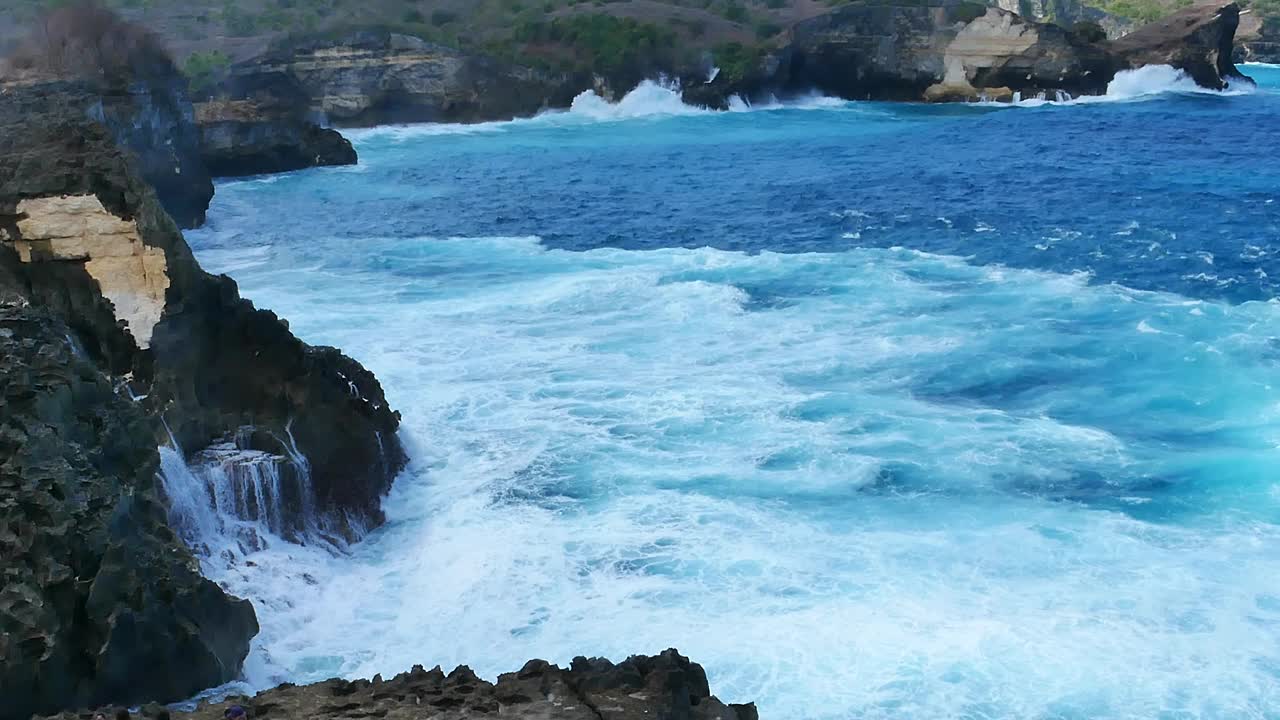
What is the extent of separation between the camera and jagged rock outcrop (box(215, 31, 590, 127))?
7106cm

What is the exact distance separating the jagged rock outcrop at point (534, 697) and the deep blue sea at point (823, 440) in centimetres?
363

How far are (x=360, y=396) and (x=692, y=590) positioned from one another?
6557 mm

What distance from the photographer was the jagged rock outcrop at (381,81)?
2798 inches

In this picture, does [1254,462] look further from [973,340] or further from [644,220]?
[644,220]

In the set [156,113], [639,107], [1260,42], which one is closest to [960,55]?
[639,107]

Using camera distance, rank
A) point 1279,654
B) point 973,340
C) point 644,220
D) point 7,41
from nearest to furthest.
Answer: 1. point 1279,654
2. point 973,340
3. point 644,220
4. point 7,41

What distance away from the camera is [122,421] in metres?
15.4

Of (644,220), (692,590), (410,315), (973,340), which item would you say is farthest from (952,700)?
(644,220)

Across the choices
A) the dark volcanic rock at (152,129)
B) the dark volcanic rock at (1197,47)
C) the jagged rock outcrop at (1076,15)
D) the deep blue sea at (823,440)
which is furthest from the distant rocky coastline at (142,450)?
the jagged rock outcrop at (1076,15)

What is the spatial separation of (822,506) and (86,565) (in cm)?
956

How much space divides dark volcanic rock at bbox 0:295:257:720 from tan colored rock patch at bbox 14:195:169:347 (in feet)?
9.56

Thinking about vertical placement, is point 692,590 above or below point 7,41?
below

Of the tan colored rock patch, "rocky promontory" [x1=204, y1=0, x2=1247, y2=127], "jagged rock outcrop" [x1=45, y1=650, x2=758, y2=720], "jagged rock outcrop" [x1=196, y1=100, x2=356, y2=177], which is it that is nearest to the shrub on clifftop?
"jagged rock outcrop" [x1=196, y1=100, x2=356, y2=177]

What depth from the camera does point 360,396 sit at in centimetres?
2041
